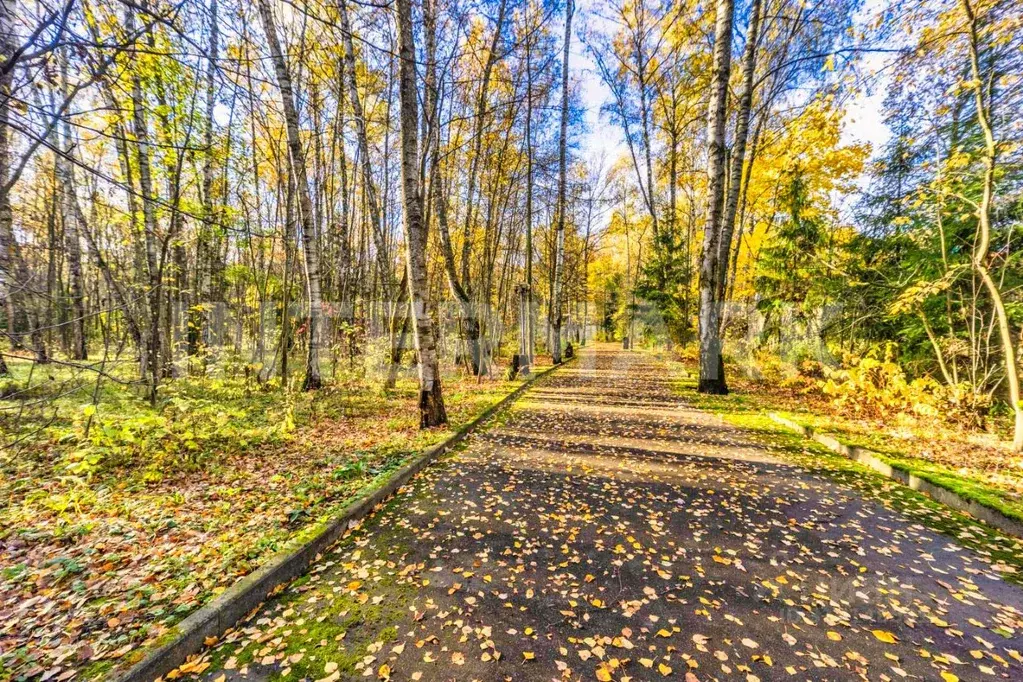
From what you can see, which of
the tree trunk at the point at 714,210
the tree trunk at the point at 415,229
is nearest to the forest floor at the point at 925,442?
the tree trunk at the point at 714,210

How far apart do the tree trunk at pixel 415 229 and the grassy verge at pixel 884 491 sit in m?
5.54

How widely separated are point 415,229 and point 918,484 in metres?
7.46

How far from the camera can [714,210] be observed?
981 cm

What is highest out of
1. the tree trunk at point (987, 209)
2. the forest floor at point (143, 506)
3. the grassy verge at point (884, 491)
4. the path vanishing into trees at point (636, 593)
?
the tree trunk at point (987, 209)

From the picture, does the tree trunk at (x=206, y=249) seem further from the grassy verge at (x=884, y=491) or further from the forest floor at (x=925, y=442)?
the forest floor at (x=925, y=442)

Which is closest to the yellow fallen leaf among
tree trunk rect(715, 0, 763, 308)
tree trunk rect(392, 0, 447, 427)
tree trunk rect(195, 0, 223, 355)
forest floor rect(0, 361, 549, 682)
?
forest floor rect(0, 361, 549, 682)

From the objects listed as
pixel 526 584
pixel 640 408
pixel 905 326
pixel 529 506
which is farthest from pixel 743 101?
pixel 526 584

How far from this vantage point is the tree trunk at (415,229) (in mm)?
6348

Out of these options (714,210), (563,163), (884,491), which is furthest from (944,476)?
(563,163)

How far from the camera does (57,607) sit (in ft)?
8.45

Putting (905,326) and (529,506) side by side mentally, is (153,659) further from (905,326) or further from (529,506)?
(905,326)

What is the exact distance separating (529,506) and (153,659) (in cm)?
307

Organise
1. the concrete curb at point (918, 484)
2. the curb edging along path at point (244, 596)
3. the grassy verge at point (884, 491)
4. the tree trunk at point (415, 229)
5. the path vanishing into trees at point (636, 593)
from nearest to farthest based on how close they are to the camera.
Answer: the curb edging along path at point (244, 596) → the path vanishing into trees at point (636, 593) → the grassy verge at point (884, 491) → the concrete curb at point (918, 484) → the tree trunk at point (415, 229)

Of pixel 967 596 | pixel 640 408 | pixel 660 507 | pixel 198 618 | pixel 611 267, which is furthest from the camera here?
pixel 611 267
